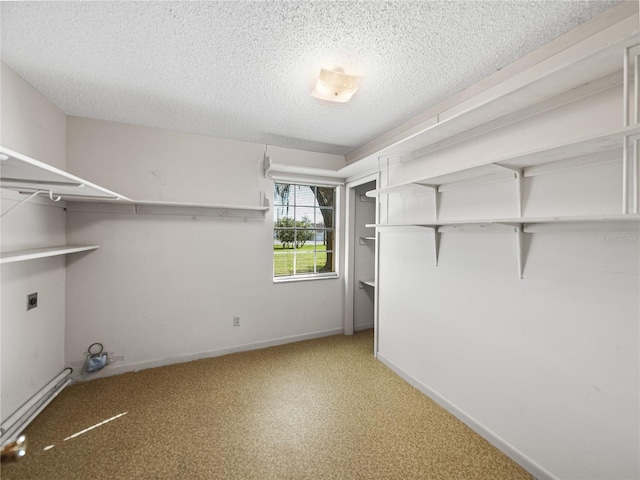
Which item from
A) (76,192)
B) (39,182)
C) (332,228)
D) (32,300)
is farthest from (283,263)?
(39,182)

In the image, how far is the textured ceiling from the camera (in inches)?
52.1

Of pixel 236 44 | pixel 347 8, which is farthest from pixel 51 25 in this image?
pixel 347 8

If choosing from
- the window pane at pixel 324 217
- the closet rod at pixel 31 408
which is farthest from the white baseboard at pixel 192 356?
the window pane at pixel 324 217

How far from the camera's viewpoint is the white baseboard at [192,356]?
8.71 ft

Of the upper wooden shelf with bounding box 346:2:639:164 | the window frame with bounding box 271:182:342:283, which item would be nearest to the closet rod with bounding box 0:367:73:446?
the window frame with bounding box 271:182:342:283

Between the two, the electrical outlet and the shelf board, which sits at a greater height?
the shelf board

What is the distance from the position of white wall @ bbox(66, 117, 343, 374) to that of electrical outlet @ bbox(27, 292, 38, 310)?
A: 1.45 feet

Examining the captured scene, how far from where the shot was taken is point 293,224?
3684 mm

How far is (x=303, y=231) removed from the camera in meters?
3.74

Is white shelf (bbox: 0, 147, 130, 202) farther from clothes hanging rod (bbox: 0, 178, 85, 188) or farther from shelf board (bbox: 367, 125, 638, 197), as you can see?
shelf board (bbox: 367, 125, 638, 197)

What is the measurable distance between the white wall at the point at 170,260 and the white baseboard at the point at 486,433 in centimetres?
163

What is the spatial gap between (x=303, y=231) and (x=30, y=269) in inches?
105

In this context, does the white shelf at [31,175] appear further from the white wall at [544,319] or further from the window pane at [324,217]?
the window pane at [324,217]

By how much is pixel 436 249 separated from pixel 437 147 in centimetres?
87
